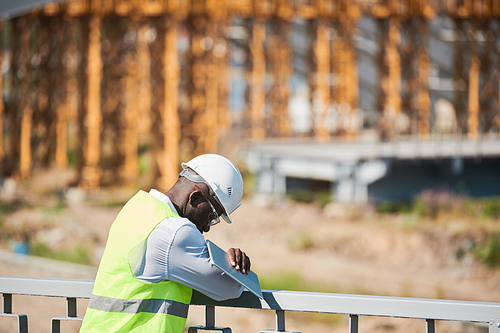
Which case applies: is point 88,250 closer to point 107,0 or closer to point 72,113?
point 107,0

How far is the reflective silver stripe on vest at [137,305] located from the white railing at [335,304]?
0.26 metres

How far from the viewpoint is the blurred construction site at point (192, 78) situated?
18016 millimetres

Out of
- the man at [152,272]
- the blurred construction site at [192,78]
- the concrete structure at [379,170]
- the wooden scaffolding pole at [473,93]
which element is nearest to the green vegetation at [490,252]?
the concrete structure at [379,170]

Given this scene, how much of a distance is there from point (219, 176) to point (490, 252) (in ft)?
34.2

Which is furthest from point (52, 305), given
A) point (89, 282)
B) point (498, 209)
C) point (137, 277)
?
point (498, 209)

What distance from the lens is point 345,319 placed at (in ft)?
28.8

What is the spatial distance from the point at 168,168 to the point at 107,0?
19.9ft

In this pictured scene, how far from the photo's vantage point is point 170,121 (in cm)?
1750

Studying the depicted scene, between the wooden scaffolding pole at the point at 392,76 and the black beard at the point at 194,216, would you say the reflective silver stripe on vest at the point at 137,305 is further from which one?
the wooden scaffolding pole at the point at 392,76

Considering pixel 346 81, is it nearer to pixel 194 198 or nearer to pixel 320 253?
pixel 320 253

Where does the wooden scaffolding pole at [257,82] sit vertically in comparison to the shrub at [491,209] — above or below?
above

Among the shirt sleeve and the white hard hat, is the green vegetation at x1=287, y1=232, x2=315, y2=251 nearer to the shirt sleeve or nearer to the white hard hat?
the white hard hat

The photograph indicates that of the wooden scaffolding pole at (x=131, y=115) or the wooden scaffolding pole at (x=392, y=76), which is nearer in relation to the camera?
the wooden scaffolding pole at (x=131, y=115)

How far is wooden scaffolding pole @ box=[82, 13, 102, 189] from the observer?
18.0 meters
